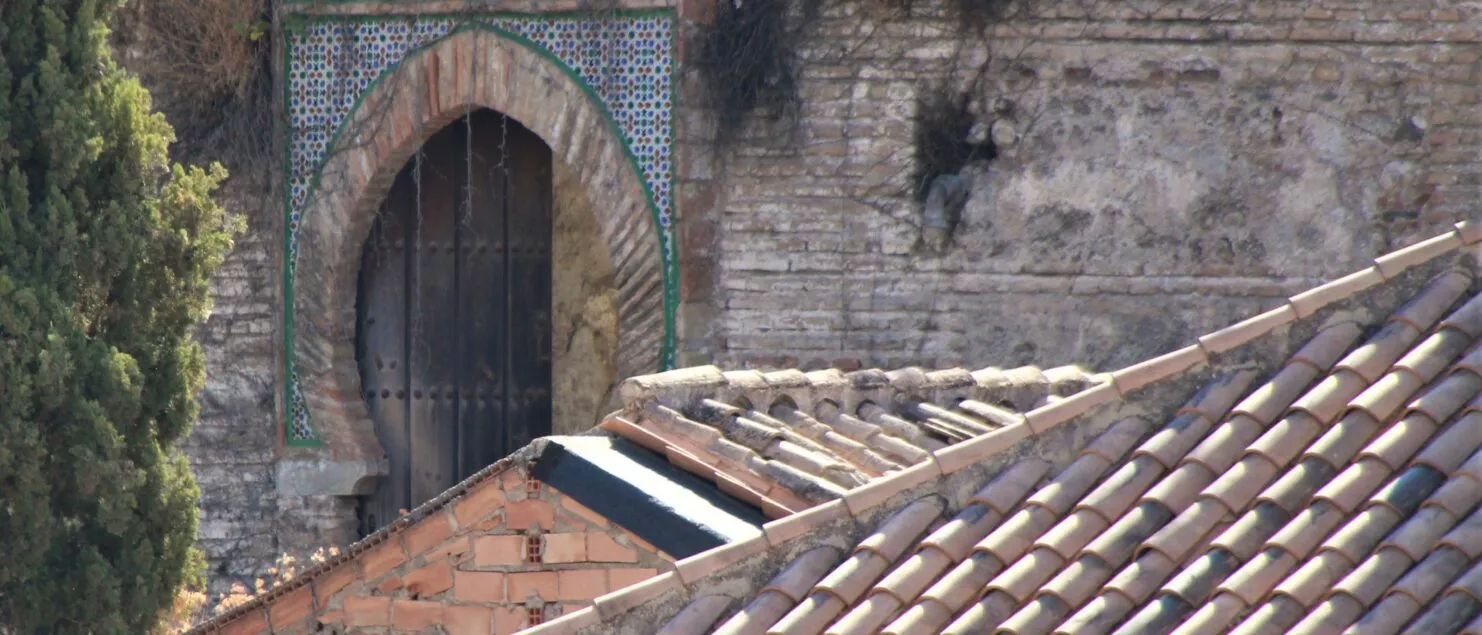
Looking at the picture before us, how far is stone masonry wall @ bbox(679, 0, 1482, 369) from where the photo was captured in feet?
28.9

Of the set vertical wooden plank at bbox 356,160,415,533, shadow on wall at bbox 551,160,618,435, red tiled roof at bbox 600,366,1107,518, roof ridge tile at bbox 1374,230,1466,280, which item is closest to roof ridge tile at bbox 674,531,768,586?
red tiled roof at bbox 600,366,1107,518

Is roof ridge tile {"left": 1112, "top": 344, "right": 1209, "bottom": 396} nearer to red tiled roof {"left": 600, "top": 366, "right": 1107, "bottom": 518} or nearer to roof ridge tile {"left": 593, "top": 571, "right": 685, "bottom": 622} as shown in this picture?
red tiled roof {"left": 600, "top": 366, "right": 1107, "bottom": 518}

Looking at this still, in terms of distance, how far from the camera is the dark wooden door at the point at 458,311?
9.74 m

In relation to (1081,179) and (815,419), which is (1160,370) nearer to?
(815,419)

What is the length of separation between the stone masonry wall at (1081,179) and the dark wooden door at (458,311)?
108 centimetres

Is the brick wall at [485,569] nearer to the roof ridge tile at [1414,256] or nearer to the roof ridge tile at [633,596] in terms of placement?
the roof ridge tile at [633,596]

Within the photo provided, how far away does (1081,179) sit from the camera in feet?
29.2

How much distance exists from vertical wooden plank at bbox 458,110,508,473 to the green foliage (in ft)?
6.23

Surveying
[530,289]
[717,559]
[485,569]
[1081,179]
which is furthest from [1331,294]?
[530,289]

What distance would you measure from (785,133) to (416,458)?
88.5 inches

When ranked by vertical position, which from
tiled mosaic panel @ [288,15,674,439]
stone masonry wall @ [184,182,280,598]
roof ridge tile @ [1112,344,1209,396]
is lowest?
stone masonry wall @ [184,182,280,598]

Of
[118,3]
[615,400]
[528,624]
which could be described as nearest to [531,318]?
[615,400]

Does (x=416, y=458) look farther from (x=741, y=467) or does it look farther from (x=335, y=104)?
(x=741, y=467)

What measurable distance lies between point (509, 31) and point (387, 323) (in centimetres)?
148
